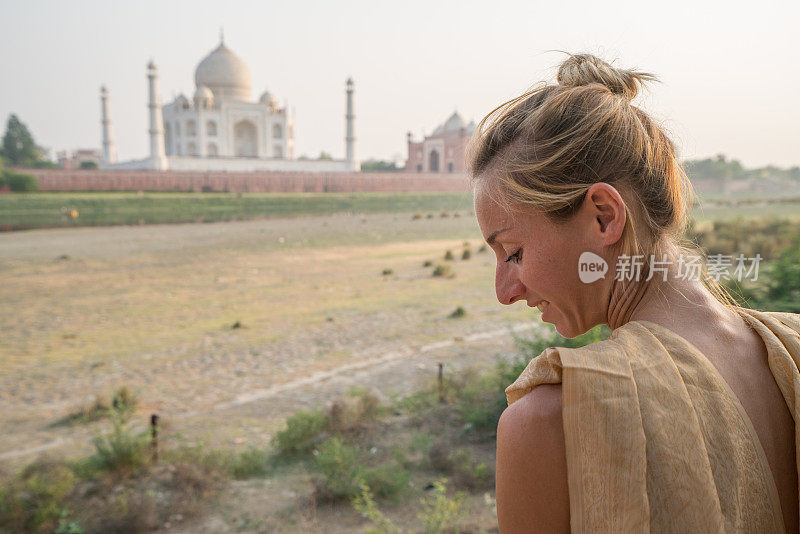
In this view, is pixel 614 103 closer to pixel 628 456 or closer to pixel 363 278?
pixel 628 456

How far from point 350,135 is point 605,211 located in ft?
118

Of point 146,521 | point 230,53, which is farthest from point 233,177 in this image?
point 146,521

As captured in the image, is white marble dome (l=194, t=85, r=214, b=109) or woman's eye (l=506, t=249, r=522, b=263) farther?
white marble dome (l=194, t=85, r=214, b=109)

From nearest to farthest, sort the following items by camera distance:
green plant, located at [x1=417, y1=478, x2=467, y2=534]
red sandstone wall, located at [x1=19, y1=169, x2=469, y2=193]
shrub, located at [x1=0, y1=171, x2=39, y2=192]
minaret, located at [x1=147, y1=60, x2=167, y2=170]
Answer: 1. green plant, located at [x1=417, y1=478, x2=467, y2=534]
2. shrub, located at [x1=0, y1=171, x2=39, y2=192]
3. red sandstone wall, located at [x1=19, y1=169, x2=469, y2=193]
4. minaret, located at [x1=147, y1=60, x2=167, y2=170]

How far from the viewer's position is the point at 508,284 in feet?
2.75

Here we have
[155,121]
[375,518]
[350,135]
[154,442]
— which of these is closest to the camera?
[375,518]

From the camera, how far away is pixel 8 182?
19.6 metres

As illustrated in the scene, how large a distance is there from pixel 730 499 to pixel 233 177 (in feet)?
87.0

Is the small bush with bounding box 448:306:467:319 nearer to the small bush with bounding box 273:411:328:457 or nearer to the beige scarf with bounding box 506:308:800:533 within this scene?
the small bush with bounding box 273:411:328:457

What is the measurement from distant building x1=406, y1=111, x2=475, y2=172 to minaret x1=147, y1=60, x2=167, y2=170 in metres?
16.1

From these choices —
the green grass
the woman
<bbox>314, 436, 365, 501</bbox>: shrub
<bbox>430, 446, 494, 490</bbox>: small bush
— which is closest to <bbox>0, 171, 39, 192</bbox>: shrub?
the green grass

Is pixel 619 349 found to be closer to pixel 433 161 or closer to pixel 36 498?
pixel 36 498

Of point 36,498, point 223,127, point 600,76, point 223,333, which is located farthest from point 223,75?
point 600,76

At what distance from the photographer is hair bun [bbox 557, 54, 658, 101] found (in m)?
0.82
